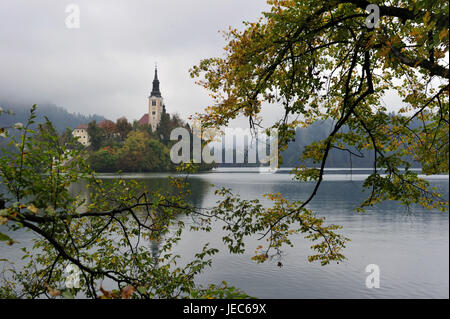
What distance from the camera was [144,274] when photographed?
5848mm

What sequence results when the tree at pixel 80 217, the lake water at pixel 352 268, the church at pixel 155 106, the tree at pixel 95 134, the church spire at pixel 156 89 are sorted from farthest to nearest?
1. the church spire at pixel 156 89
2. the church at pixel 155 106
3. the tree at pixel 95 134
4. the lake water at pixel 352 268
5. the tree at pixel 80 217

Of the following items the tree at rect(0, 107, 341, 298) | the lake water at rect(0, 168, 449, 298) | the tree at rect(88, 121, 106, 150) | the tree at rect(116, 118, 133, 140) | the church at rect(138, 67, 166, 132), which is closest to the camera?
the tree at rect(0, 107, 341, 298)

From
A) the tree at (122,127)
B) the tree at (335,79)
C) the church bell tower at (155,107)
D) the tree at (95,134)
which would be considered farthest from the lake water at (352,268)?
the church bell tower at (155,107)

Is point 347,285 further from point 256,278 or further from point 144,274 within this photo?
point 144,274

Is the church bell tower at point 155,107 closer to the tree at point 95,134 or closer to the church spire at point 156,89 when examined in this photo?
the church spire at point 156,89

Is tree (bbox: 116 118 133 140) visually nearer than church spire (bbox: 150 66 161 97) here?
Yes

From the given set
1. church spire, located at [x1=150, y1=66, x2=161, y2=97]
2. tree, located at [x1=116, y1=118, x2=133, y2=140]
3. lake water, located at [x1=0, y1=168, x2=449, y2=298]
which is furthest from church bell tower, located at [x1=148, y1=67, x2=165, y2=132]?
lake water, located at [x1=0, y1=168, x2=449, y2=298]

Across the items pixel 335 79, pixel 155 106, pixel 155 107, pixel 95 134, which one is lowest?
pixel 335 79

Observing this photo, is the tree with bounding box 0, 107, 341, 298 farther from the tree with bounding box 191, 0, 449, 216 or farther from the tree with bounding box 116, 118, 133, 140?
the tree with bounding box 116, 118, 133, 140

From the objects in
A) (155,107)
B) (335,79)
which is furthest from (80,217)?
(155,107)

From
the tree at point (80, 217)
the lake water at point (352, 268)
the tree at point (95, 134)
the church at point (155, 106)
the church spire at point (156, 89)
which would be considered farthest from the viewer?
the church spire at point (156, 89)

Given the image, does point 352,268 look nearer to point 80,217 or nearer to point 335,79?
point 335,79
